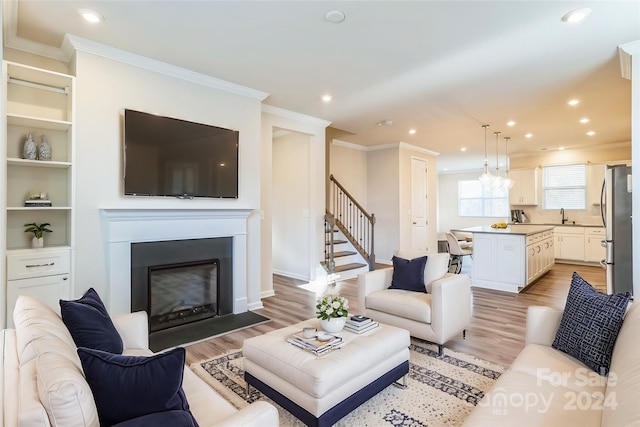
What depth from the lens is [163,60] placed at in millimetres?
3439

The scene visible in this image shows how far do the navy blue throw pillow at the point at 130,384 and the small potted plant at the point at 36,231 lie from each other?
2.53 m

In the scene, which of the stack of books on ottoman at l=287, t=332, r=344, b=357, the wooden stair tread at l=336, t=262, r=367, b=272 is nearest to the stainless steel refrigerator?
the stack of books on ottoman at l=287, t=332, r=344, b=357

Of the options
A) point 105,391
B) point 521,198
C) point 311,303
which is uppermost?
point 521,198

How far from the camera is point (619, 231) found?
3.58 meters

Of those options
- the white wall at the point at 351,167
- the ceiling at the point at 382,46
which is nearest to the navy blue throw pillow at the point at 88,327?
the ceiling at the point at 382,46

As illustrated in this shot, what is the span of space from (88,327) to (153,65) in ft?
9.38

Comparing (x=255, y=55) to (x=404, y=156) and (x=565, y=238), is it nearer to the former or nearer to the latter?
(x=404, y=156)

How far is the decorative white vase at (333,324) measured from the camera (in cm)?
227

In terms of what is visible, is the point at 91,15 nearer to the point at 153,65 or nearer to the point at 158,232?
the point at 153,65

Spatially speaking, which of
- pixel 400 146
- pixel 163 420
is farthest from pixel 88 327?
pixel 400 146

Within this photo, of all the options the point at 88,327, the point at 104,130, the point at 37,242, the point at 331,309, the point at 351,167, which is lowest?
the point at 331,309

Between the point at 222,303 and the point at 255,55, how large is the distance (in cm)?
282

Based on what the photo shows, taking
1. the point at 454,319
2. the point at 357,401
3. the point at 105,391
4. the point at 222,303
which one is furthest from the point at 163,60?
the point at 454,319

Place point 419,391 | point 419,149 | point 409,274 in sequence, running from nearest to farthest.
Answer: point 419,391
point 409,274
point 419,149
